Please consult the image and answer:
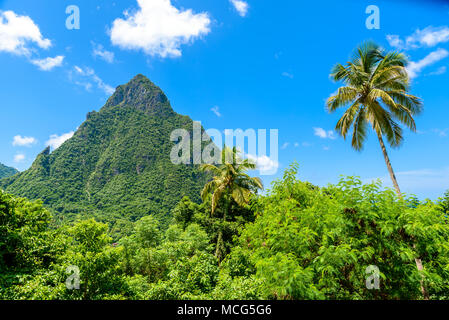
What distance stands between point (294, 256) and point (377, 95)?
28.5ft

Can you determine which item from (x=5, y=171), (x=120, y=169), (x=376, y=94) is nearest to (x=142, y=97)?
(x=120, y=169)

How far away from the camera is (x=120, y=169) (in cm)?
11644

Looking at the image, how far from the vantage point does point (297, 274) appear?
4270 millimetres

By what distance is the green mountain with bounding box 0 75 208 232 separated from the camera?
90.6 m

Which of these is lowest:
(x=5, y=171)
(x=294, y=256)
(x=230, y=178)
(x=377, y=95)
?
(x=294, y=256)

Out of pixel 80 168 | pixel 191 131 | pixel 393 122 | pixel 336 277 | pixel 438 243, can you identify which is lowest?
pixel 336 277

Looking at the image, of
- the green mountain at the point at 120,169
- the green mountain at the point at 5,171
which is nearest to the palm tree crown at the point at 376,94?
the green mountain at the point at 120,169

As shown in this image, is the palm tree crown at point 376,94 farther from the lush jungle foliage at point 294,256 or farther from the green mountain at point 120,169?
the green mountain at point 120,169

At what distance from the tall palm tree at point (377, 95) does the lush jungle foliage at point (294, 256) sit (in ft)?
16.6

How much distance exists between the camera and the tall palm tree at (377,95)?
1010 cm

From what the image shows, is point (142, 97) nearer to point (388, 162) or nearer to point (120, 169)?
point (120, 169)

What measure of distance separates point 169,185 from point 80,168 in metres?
63.8
